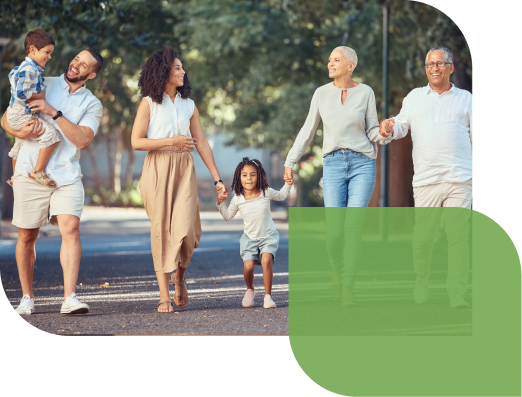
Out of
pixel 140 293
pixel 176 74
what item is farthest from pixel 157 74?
pixel 140 293

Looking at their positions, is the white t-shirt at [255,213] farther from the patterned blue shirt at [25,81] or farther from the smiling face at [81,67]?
the patterned blue shirt at [25,81]

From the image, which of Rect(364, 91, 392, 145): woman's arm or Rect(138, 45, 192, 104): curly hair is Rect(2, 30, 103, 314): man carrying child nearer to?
Rect(138, 45, 192, 104): curly hair

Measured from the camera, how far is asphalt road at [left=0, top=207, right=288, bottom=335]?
17.8 ft

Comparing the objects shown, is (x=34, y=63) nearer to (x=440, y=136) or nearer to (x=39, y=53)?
(x=39, y=53)

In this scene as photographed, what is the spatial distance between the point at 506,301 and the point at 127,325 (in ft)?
8.85

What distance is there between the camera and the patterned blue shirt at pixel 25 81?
551 centimetres

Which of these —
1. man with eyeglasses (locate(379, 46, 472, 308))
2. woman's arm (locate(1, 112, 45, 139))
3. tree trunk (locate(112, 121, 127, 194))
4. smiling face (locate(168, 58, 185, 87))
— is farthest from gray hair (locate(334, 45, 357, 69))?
tree trunk (locate(112, 121, 127, 194))

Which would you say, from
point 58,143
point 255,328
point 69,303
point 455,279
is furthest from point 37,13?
point 455,279

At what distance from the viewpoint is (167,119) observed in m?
5.99

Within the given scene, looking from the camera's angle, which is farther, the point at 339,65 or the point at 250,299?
the point at 250,299

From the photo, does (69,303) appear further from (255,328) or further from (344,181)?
(344,181)

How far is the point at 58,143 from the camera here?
19.2 ft

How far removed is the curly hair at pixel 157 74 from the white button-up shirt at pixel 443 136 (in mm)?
1894
